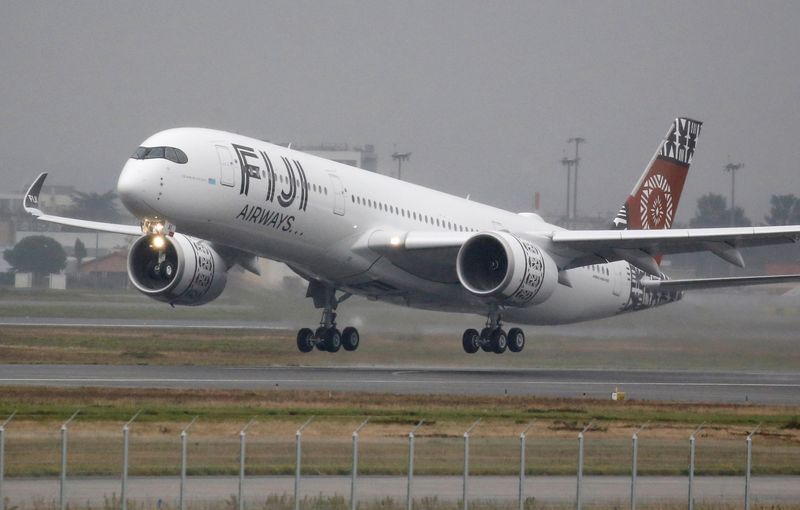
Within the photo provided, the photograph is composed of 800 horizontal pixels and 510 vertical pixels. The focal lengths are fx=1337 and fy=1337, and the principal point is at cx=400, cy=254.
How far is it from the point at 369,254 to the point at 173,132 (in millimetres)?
7526

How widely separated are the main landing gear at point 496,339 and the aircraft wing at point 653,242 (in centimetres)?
268

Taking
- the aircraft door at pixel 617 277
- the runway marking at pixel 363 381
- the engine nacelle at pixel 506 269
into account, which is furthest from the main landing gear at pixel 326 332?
the aircraft door at pixel 617 277

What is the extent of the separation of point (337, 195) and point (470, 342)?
7.61 meters

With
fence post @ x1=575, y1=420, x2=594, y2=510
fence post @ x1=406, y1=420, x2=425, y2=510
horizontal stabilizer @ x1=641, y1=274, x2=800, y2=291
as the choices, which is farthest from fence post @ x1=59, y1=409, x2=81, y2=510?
Answer: horizontal stabilizer @ x1=641, y1=274, x2=800, y2=291

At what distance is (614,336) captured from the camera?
153 feet

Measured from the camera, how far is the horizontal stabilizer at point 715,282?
40.2 m

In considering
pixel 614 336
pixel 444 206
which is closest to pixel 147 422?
pixel 444 206

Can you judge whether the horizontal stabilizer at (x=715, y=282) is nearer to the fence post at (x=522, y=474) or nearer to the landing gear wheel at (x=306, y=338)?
the landing gear wheel at (x=306, y=338)

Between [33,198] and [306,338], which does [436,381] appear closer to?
[306,338]

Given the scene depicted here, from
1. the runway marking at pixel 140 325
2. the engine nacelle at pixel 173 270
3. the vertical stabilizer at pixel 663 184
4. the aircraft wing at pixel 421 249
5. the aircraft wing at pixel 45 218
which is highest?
the vertical stabilizer at pixel 663 184

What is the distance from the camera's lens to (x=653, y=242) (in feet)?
129

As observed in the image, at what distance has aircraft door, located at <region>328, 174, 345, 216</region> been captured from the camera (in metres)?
37.4

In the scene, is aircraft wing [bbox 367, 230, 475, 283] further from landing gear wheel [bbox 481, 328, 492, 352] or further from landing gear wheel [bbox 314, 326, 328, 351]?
landing gear wheel [bbox 314, 326, 328, 351]

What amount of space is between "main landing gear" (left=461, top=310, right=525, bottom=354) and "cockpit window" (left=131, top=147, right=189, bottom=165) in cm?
1211
